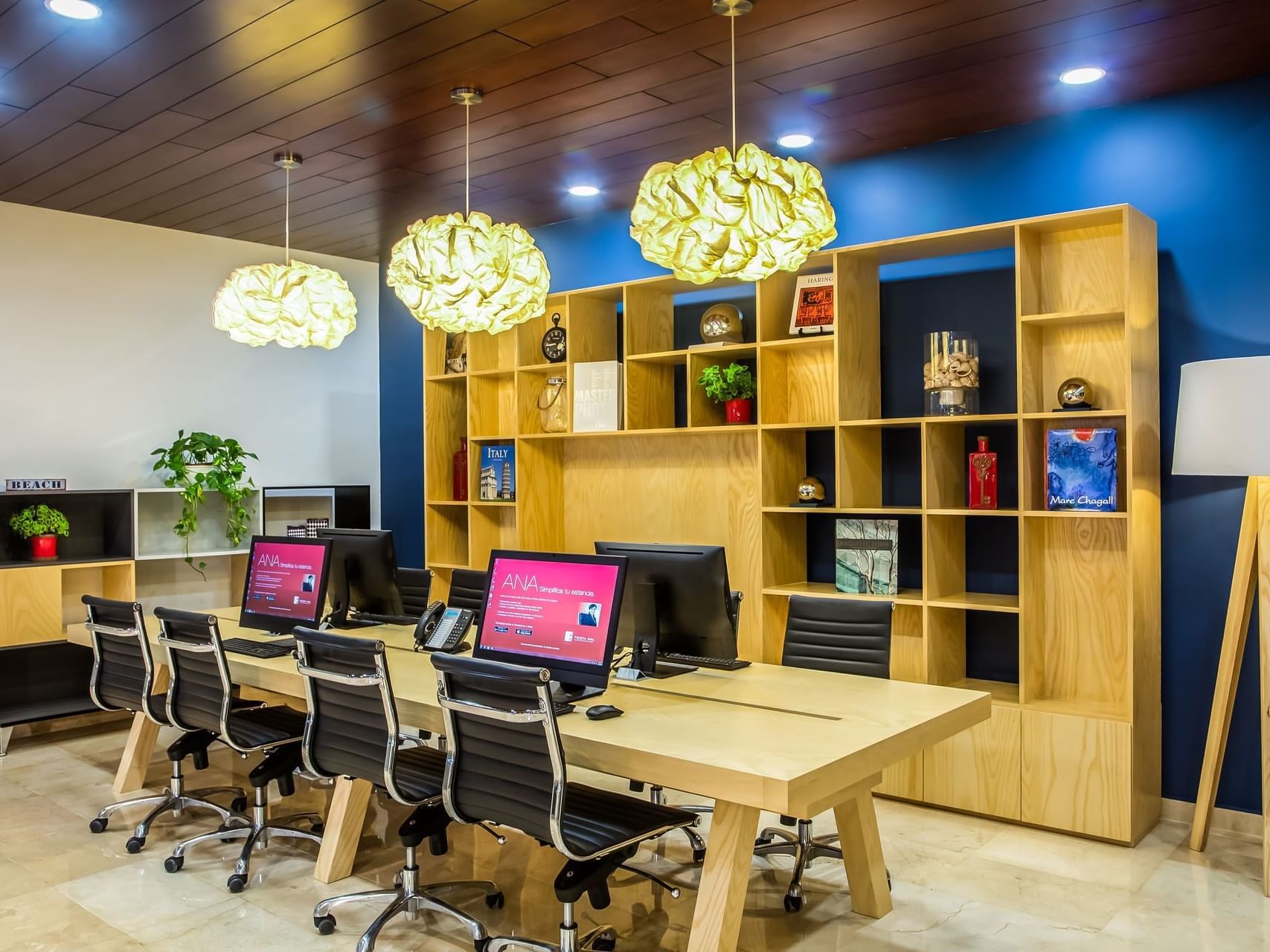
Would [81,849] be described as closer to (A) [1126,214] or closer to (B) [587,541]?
(B) [587,541]

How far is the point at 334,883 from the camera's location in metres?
3.66

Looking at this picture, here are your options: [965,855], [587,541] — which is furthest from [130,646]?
[965,855]

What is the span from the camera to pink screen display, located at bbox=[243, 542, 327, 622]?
Answer: 4.38 m

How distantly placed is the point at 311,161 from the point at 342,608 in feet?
7.15

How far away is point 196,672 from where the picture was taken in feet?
12.8

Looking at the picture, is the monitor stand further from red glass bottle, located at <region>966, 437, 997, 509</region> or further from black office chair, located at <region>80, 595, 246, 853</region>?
black office chair, located at <region>80, 595, 246, 853</region>

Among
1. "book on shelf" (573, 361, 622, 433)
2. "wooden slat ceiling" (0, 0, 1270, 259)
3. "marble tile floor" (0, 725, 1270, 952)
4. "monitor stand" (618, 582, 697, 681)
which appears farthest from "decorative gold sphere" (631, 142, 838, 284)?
"book on shelf" (573, 361, 622, 433)

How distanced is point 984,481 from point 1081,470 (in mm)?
422

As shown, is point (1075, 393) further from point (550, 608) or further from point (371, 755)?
point (371, 755)

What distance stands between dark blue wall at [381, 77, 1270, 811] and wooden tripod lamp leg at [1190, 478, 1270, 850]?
0.20 meters

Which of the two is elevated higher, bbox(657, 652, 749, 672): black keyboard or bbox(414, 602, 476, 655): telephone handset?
bbox(414, 602, 476, 655): telephone handset

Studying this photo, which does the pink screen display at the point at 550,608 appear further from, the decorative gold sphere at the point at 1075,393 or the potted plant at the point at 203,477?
the potted plant at the point at 203,477

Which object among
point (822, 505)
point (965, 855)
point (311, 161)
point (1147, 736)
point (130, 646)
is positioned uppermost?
point (311, 161)

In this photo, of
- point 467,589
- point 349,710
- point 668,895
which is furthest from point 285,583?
point 668,895
